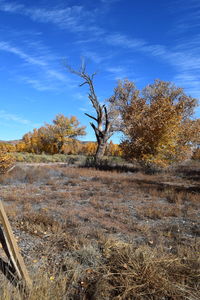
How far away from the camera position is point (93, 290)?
115 inches

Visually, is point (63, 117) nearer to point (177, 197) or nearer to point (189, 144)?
point (189, 144)

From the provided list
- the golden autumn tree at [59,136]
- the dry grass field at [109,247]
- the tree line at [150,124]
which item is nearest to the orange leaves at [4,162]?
the dry grass field at [109,247]

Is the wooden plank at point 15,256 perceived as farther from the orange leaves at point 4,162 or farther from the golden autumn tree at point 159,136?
the golden autumn tree at point 159,136

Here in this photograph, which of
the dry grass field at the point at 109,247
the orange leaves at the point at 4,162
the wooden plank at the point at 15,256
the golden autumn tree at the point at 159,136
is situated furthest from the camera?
the golden autumn tree at the point at 159,136

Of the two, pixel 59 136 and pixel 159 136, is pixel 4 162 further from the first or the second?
pixel 59 136

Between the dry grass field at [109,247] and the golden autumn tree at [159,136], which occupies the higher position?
the golden autumn tree at [159,136]

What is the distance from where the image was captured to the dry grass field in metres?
2.88

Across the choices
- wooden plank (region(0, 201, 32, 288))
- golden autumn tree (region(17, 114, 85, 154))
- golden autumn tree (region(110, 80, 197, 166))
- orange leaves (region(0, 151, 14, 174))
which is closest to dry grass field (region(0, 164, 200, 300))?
wooden plank (region(0, 201, 32, 288))

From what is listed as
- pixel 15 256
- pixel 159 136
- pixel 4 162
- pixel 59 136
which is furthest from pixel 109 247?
pixel 59 136

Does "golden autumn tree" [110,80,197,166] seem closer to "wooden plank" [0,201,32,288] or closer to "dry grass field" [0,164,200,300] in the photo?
"dry grass field" [0,164,200,300]

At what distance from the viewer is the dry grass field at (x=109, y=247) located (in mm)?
2883

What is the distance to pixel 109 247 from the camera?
407cm

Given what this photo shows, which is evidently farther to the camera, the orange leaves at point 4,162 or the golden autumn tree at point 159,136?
the golden autumn tree at point 159,136

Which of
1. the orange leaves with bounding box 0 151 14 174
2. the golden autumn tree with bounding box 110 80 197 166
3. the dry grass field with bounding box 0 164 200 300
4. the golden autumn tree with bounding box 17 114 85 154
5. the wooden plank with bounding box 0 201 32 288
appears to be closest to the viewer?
the wooden plank with bounding box 0 201 32 288
